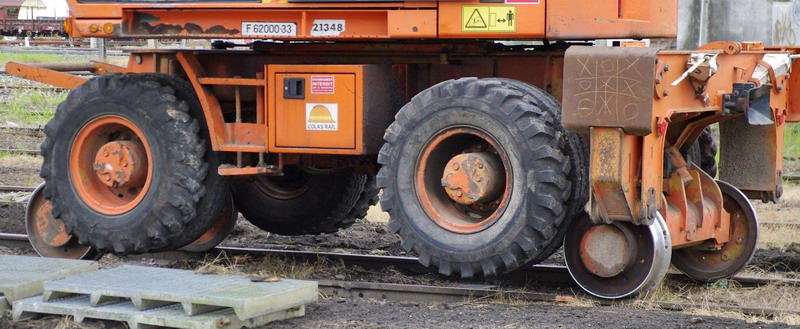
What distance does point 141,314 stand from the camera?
6.52 meters

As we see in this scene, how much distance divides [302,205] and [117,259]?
62.0 inches

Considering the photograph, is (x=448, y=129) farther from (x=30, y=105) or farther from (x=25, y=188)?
(x=30, y=105)

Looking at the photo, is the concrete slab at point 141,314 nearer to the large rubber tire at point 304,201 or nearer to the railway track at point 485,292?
the railway track at point 485,292

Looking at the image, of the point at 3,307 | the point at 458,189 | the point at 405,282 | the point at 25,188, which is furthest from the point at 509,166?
the point at 25,188

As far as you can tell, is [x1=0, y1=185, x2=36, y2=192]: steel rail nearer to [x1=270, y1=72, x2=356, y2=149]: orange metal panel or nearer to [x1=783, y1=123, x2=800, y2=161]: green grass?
[x1=270, y1=72, x2=356, y2=149]: orange metal panel

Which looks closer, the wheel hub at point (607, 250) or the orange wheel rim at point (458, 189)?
the wheel hub at point (607, 250)

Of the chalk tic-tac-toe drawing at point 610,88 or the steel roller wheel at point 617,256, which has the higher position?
the chalk tic-tac-toe drawing at point 610,88

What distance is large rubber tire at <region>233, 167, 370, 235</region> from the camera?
399 inches

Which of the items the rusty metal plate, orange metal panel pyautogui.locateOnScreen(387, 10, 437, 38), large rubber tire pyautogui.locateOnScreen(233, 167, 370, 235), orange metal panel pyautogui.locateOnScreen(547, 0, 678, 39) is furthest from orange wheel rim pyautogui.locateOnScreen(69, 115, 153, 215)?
the rusty metal plate

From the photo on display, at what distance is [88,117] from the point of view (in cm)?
905

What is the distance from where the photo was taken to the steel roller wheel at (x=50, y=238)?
9.46 meters

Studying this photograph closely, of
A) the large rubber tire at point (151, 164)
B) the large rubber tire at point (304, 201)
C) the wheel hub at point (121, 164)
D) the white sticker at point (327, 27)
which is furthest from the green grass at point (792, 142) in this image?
the wheel hub at point (121, 164)

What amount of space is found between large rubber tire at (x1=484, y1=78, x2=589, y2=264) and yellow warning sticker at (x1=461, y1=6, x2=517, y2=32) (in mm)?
348

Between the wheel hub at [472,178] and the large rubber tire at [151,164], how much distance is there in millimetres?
2020
